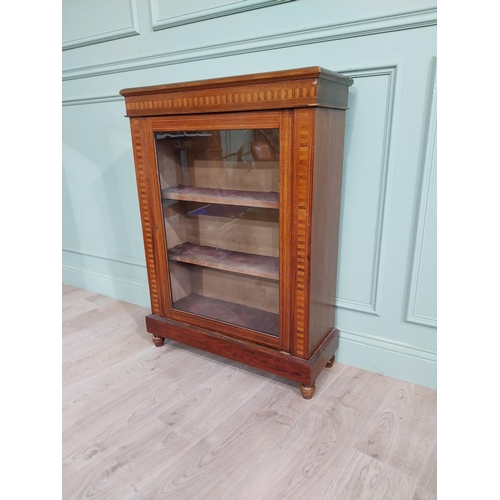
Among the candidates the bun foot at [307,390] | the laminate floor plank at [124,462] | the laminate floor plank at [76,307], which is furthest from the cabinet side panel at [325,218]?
the laminate floor plank at [76,307]

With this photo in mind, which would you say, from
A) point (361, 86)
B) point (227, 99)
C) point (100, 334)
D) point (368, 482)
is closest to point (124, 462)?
point (368, 482)

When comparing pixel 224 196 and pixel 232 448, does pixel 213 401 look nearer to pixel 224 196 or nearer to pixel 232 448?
pixel 232 448

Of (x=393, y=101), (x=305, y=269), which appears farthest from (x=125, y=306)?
(x=393, y=101)

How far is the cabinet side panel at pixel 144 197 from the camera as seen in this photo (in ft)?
4.25

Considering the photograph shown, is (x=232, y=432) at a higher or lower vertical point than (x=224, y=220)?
lower

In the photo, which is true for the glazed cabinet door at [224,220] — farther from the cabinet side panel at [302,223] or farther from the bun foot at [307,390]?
the bun foot at [307,390]

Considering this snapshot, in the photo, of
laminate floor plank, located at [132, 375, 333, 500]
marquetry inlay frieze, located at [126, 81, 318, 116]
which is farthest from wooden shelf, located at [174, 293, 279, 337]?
marquetry inlay frieze, located at [126, 81, 318, 116]

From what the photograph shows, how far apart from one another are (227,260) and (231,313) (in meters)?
0.21

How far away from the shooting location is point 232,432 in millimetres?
1102

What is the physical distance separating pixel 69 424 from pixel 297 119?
1151 millimetres

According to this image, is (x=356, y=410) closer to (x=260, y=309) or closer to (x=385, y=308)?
(x=385, y=308)

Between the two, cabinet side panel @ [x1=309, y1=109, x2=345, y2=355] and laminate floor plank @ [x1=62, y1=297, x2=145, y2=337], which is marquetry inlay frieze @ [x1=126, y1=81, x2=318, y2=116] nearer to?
cabinet side panel @ [x1=309, y1=109, x2=345, y2=355]

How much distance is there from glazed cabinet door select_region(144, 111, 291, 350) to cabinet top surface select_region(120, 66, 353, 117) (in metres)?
0.03

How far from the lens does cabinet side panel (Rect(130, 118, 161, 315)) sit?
1297 millimetres
